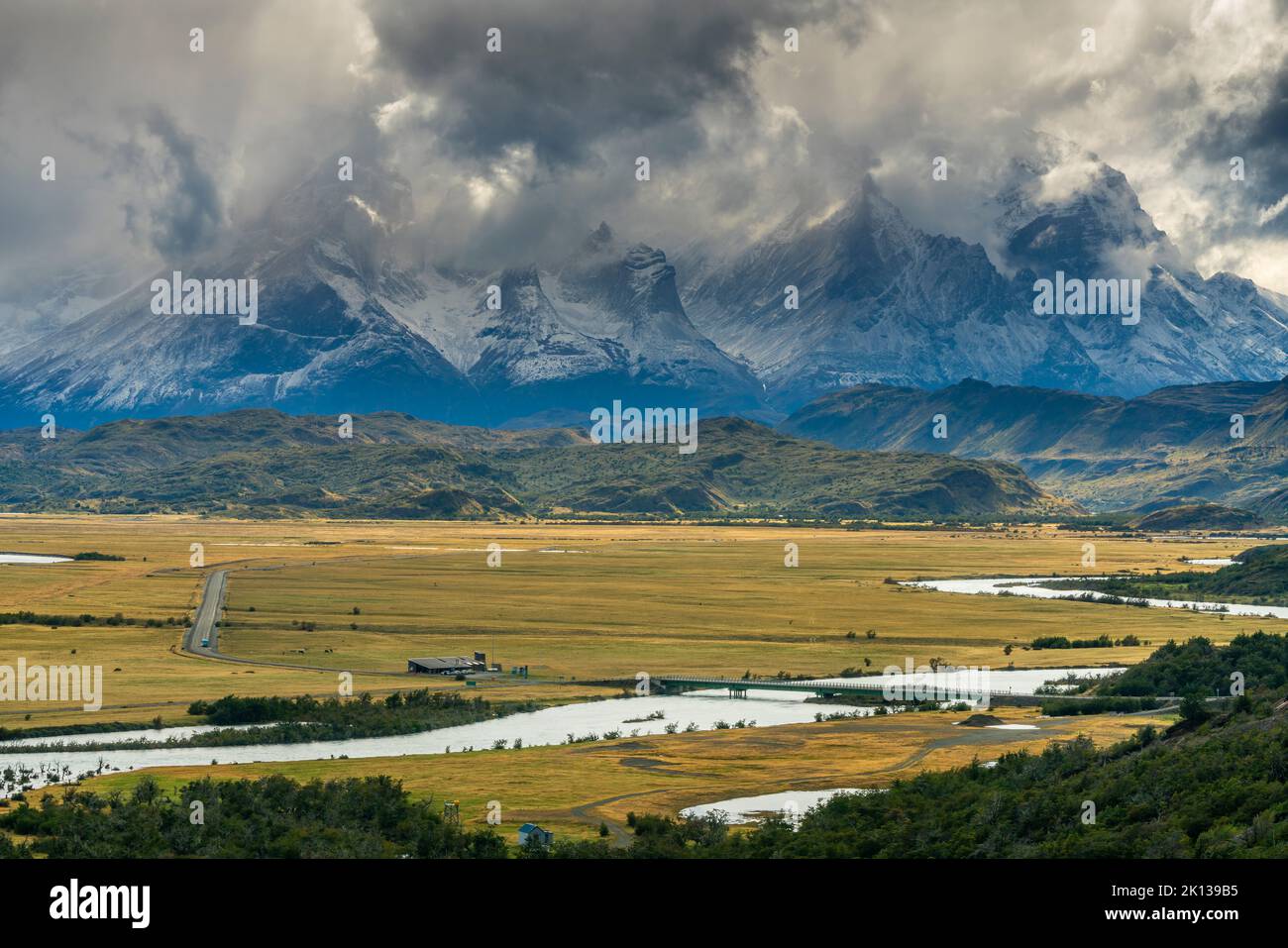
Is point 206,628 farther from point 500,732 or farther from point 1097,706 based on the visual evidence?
point 1097,706

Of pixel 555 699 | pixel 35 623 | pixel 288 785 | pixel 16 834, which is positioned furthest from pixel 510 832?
pixel 35 623

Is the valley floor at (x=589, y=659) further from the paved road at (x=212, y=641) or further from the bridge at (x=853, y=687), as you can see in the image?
the bridge at (x=853, y=687)

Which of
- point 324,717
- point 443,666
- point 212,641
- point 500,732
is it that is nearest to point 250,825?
point 500,732

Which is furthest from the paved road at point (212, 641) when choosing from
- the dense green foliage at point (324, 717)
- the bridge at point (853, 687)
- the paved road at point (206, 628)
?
the bridge at point (853, 687)

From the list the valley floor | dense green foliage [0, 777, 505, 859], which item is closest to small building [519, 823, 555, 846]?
dense green foliage [0, 777, 505, 859]

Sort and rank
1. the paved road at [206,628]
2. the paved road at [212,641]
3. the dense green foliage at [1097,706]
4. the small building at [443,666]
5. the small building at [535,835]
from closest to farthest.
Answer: the small building at [535,835], the dense green foliage at [1097,706], the paved road at [212,641], the small building at [443,666], the paved road at [206,628]

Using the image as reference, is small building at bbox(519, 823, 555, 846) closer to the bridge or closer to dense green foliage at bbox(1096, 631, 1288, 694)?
the bridge
